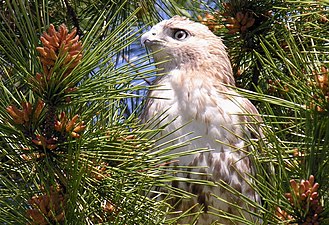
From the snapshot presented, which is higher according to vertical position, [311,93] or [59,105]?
[59,105]

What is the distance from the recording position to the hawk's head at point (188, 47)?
3.90 meters

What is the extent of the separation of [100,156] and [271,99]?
570 mm

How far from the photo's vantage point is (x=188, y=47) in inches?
157

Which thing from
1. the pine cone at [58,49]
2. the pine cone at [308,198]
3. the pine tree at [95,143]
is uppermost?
the pine cone at [58,49]

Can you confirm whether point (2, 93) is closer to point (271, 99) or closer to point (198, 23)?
point (271, 99)

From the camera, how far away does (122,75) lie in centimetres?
246

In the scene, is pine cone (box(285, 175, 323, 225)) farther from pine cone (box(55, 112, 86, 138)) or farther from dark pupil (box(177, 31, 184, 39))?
dark pupil (box(177, 31, 184, 39))

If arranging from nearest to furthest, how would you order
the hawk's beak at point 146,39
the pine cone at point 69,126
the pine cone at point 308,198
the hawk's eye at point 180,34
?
1. the pine cone at point 308,198
2. the pine cone at point 69,126
3. the hawk's beak at point 146,39
4. the hawk's eye at point 180,34

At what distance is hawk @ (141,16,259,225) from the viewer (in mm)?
3410

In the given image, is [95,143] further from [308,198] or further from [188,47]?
[188,47]

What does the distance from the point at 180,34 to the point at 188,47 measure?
0.09 m

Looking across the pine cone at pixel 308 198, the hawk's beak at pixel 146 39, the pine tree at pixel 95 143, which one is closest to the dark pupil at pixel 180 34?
the hawk's beak at pixel 146 39

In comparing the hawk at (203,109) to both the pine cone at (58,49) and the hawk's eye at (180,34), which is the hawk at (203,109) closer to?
the hawk's eye at (180,34)

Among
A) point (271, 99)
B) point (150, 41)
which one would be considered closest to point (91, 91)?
point (271, 99)
